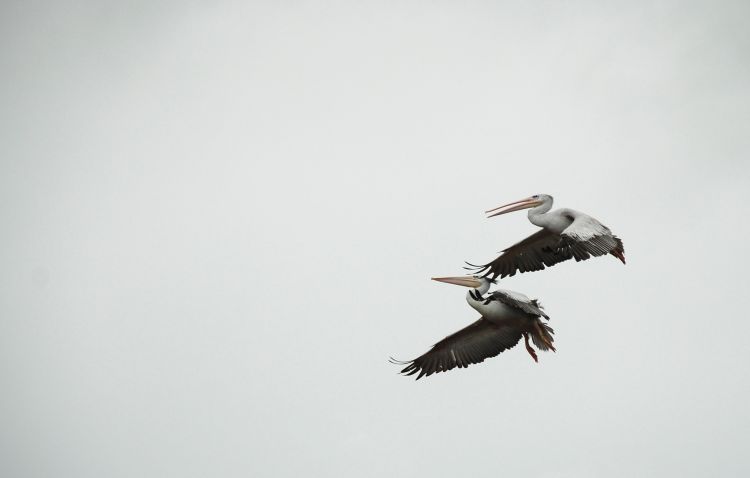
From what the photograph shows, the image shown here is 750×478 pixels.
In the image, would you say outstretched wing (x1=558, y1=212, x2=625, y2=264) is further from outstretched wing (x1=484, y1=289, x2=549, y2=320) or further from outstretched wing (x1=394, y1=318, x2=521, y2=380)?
outstretched wing (x1=394, y1=318, x2=521, y2=380)

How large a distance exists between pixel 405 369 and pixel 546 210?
4.04 metres

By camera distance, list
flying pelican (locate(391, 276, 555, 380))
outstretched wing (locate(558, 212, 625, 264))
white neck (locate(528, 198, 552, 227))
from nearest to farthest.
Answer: outstretched wing (locate(558, 212, 625, 264)), flying pelican (locate(391, 276, 555, 380)), white neck (locate(528, 198, 552, 227))

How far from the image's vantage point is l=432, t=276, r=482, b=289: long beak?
19.3 meters

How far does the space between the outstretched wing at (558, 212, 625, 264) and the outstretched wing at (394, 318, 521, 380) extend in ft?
8.87

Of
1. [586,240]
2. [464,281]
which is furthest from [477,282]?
[586,240]

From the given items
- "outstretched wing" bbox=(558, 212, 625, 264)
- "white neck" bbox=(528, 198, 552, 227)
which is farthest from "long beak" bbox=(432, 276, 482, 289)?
"outstretched wing" bbox=(558, 212, 625, 264)

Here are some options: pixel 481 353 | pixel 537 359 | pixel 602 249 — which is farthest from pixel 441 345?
pixel 602 249

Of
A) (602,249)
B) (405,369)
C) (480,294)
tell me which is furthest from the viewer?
(405,369)

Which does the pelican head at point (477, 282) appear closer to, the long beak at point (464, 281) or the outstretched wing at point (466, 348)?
the long beak at point (464, 281)

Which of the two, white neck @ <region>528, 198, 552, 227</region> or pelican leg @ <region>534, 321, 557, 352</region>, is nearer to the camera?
pelican leg @ <region>534, 321, 557, 352</region>

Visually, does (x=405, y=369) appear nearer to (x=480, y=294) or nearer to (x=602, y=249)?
(x=480, y=294)

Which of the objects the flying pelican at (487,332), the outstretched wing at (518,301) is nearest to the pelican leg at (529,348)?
the flying pelican at (487,332)

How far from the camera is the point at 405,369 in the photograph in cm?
2044

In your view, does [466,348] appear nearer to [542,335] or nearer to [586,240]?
[542,335]
